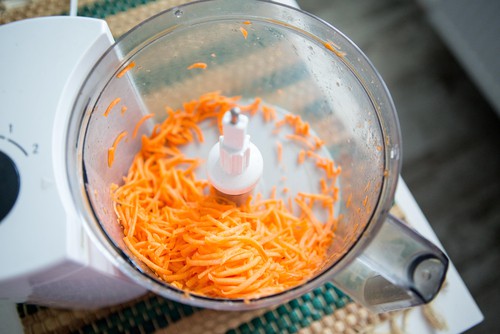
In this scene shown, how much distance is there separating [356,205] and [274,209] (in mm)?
98

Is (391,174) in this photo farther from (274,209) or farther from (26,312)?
(26,312)

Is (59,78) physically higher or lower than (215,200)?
higher

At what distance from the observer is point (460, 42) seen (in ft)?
3.03

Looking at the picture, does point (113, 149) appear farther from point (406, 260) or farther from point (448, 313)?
point (448, 313)

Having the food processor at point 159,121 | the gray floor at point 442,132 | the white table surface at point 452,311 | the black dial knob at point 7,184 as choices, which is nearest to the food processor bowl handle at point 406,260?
the food processor at point 159,121

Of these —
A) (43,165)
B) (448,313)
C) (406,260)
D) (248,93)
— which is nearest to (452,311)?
(448,313)

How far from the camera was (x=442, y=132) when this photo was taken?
0.96 metres

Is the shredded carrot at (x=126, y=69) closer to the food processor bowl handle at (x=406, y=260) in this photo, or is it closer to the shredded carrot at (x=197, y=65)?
the shredded carrot at (x=197, y=65)

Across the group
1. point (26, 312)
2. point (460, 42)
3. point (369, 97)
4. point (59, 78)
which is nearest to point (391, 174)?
point (369, 97)

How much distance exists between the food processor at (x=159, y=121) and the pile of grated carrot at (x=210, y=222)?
2 centimetres

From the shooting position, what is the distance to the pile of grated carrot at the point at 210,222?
1.54 ft

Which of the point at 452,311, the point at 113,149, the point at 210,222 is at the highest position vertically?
the point at 113,149

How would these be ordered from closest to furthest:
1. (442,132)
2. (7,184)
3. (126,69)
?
(7,184), (126,69), (442,132)

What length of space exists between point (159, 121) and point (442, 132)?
64 centimetres
